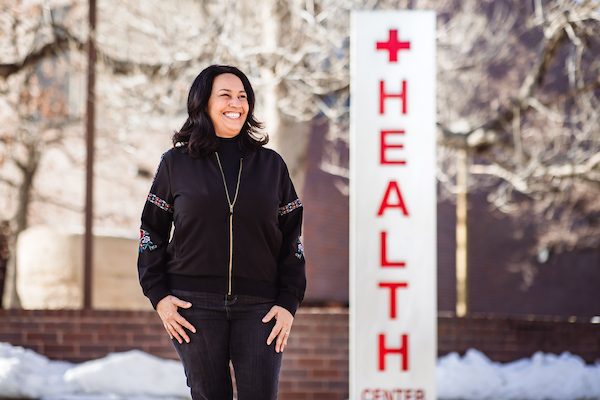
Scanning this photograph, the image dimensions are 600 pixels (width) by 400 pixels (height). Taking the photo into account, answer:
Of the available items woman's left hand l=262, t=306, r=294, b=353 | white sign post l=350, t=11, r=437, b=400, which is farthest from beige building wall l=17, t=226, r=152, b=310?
woman's left hand l=262, t=306, r=294, b=353

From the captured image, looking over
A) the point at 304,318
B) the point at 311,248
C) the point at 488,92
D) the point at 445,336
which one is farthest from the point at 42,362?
the point at 488,92

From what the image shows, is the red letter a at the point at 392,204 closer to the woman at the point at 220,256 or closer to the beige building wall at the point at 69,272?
the woman at the point at 220,256

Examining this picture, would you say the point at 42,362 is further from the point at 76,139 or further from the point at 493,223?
the point at 493,223

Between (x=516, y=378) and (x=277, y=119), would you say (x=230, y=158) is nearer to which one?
(x=516, y=378)

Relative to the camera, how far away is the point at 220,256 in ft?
11.0

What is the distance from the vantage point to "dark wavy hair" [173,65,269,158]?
3.45m

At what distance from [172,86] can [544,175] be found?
12.7 feet

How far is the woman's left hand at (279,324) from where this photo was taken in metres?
3.38

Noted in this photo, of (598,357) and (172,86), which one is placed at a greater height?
(172,86)

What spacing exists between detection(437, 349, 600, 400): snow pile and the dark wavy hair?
212 inches

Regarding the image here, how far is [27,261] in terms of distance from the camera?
12211 mm

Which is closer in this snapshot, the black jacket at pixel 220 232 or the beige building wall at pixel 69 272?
the black jacket at pixel 220 232

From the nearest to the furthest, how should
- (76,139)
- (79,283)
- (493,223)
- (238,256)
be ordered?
(238,256), (79,283), (76,139), (493,223)

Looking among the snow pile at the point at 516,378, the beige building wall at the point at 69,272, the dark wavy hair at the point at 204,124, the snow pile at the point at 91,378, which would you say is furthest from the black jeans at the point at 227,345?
the beige building wall at the point at 69,272
